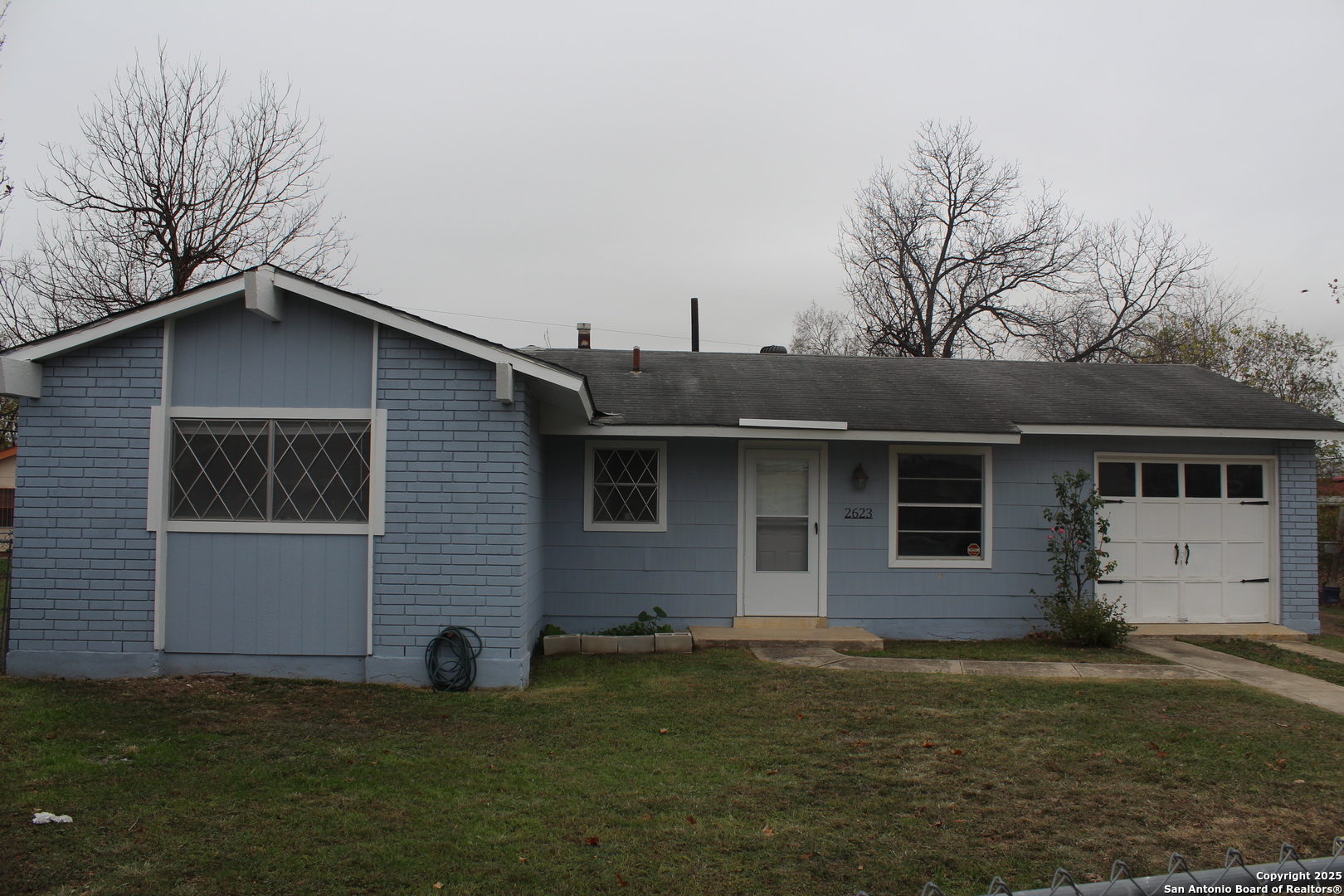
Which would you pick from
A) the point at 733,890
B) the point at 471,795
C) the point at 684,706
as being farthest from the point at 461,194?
the point at 733,890

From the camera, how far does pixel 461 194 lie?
52.3 ft

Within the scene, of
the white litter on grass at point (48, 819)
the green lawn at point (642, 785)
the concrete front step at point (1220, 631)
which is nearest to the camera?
the green lawn at point (642, 785)

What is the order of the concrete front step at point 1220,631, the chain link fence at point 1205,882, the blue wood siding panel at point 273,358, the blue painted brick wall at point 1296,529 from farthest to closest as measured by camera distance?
1. the blue painted brick wall at point 1296,529
2. the concrete front step at point 1220,631
3. the blue wood siding panel at point 273,358
4. the chain link fence at point 1205,882

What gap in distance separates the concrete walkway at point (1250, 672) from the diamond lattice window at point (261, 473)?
7.71m

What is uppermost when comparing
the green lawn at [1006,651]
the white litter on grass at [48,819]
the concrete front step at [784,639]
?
the concrete front step at [784,639]

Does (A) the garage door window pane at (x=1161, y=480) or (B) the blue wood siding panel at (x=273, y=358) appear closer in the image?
(B) the blue wood siding panel at (x=273, y=358)

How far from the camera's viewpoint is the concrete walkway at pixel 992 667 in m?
7.39

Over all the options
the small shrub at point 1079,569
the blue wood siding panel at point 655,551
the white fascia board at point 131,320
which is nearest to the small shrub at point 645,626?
the blue wood siding panel at point 655,551

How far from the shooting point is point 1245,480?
1009cm

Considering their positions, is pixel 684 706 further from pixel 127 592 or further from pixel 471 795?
pixel 127 592

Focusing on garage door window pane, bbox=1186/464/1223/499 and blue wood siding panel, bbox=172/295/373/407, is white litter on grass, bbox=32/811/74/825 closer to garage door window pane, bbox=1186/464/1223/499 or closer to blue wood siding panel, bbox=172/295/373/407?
blue wood siding panel, bbox=172/295/373/407

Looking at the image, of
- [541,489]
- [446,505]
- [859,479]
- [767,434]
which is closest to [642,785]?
[446,505]

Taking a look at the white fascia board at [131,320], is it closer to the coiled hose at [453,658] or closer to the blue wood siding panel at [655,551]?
the coiled hose at [453,658]

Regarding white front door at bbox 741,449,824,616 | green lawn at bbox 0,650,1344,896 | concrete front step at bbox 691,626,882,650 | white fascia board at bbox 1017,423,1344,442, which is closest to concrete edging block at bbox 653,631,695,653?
concrete front step at bbox 691,626,882,650
